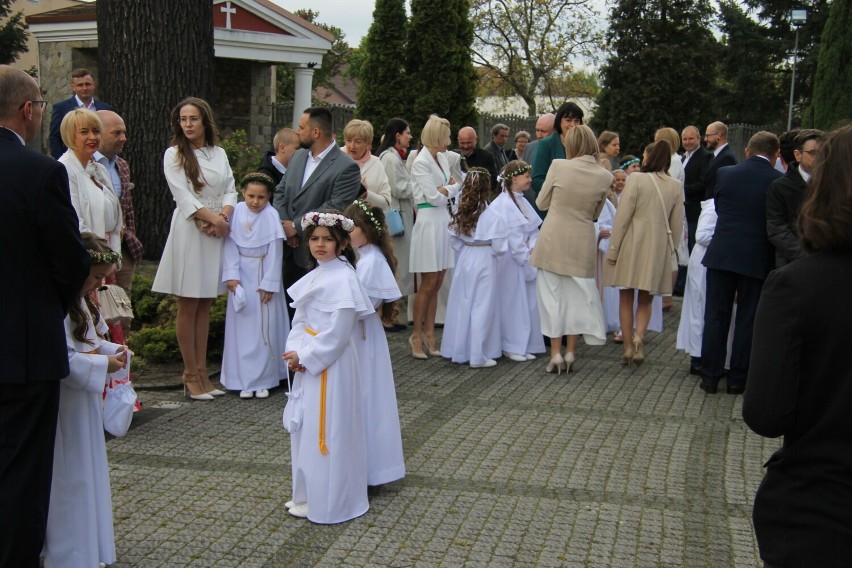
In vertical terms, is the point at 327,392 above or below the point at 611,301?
above

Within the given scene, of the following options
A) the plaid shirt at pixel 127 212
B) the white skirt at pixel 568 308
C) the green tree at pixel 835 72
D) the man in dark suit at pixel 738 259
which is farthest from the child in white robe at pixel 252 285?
the green tree at pixel 835 72

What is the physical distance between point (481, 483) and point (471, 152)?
6910 mm

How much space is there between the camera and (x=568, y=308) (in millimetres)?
9219

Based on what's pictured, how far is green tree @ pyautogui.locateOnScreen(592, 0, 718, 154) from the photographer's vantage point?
132 ft

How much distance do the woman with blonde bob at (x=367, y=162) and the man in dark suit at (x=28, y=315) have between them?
5.74 metres

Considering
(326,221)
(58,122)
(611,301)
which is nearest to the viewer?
(326,221)

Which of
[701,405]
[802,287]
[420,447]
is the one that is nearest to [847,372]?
[802,287]

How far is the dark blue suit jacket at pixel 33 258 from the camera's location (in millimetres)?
3760

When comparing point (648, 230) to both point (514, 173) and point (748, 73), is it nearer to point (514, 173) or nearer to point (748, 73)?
point (514, 173)

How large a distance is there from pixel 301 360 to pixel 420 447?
5.70 feet

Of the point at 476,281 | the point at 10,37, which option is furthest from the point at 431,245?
the point at 10,37

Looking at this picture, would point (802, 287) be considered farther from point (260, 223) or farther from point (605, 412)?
point (260, 223)

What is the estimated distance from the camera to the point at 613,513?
5465 millimetres

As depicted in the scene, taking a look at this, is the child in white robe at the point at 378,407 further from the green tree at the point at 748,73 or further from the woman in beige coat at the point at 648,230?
the green tree at the point at 748,73
